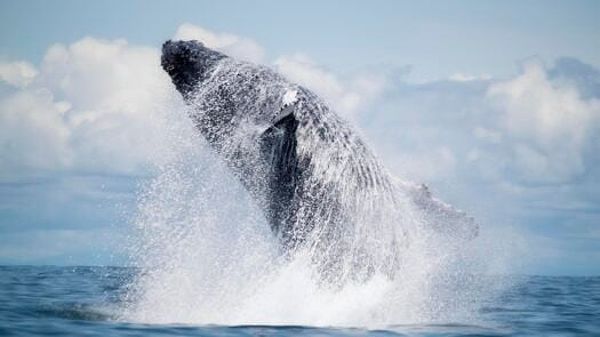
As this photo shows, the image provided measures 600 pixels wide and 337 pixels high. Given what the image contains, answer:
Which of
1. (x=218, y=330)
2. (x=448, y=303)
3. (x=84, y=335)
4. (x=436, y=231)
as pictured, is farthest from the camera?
(x=448, y=303)

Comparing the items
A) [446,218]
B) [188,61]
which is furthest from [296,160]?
[446,218]

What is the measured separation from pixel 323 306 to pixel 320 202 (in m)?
1.65

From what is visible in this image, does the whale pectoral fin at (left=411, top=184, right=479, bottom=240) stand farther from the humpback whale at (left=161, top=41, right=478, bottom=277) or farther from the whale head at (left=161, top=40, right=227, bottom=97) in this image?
the whale head at (left=161, top=40, right=227, bottom=97)

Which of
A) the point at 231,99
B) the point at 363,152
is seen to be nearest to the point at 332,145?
the point at 363,152

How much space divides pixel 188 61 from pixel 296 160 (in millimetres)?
2590

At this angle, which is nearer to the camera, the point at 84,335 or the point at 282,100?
the point at 84,335

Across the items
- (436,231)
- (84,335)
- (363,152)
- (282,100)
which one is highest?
(282,100)

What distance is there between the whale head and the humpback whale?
0.02 meters

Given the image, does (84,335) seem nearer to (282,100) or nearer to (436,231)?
(282,100)

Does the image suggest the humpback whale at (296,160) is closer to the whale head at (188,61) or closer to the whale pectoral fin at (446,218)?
the whale head at (188,61)

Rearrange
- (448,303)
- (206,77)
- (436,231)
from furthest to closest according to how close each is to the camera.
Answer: (448,303) → (436,231) → (206,77)

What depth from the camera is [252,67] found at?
12.4m

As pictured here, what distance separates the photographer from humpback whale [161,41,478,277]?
1167 centimetres

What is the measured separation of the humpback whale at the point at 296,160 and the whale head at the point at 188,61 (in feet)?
0.05
